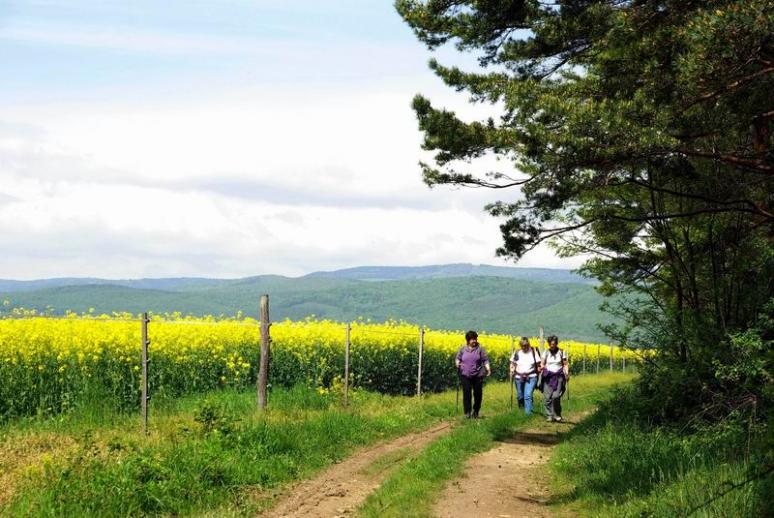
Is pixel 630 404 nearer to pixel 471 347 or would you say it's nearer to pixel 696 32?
pixel 471 347

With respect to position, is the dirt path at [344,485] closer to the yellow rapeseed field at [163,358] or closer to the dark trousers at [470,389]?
the dark trousers at [470,389]

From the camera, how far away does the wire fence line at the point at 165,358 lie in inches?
544

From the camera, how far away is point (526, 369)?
749 inches

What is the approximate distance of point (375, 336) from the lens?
81.1 feet

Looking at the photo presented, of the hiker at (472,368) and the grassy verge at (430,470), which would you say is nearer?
the grassy verge at (430,470)

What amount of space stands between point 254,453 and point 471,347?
783 cm

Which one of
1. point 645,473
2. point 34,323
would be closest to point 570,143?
point 645,473

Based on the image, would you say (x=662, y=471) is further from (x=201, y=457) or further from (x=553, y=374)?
(x=553, y=374)

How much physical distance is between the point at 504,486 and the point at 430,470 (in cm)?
108

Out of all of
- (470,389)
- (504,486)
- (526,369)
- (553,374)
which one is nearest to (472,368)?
(470,389)

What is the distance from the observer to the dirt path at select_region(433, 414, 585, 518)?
909cm

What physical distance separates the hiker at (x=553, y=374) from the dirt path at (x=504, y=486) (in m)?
3.64

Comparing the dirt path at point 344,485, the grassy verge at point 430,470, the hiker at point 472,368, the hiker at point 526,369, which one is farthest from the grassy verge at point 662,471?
the hiker at point 526,369

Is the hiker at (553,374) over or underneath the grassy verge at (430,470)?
over
